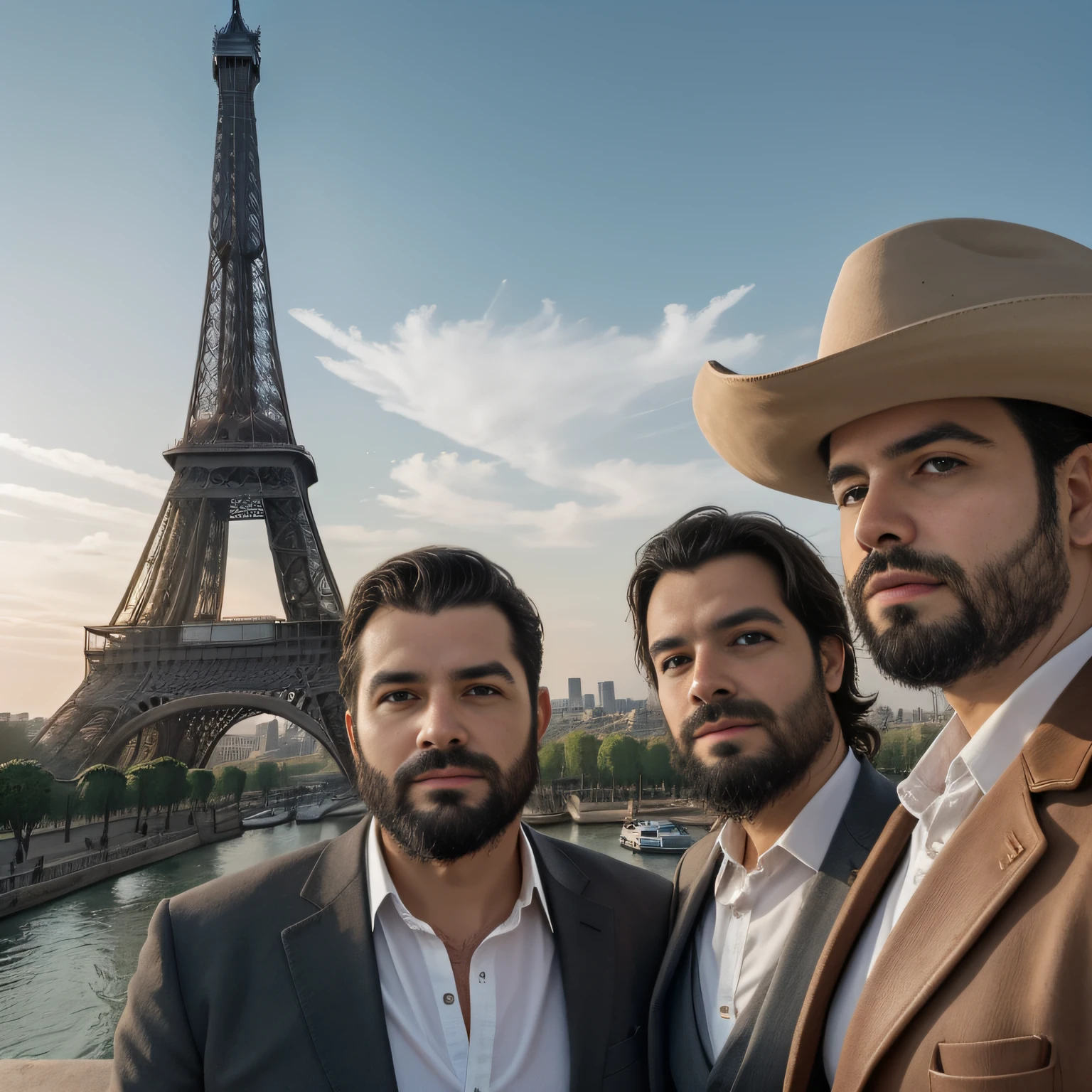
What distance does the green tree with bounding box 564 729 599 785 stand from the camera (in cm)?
4456

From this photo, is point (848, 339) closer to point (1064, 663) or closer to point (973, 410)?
point (973, 410)

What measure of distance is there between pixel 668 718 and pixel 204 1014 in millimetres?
1711

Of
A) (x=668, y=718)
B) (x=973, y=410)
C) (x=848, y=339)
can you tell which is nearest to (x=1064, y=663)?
(x=973, y=410)

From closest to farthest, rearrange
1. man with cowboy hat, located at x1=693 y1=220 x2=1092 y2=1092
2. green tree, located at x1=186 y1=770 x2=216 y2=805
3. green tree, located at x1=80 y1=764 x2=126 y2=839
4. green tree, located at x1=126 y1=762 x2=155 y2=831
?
man with cowboy hat, located at x1=693 y1=220 x2=1092 y2=1092 < green tree, located at x1=80 y1=764 x2=126 y2=839 < green tree, located at x1=126 y1=762 x2=155 y2=831 < green tree, located at x1=186 y1=770 x2=216 y2=805

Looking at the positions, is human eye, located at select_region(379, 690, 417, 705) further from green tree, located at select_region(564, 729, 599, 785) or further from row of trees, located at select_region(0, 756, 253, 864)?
green tree, located at select_region(564, 729, 599, 785)

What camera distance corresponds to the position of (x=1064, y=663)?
1.78 meters

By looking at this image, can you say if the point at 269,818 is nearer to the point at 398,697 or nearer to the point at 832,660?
the point at 398,697

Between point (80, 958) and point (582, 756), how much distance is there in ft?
95.8

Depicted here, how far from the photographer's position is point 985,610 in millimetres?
1801

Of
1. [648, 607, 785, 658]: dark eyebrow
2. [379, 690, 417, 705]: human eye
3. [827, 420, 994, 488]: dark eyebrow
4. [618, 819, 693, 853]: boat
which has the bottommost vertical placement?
[618, 819, 693, 853]: boat

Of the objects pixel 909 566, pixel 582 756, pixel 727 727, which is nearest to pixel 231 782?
pixel 582 756

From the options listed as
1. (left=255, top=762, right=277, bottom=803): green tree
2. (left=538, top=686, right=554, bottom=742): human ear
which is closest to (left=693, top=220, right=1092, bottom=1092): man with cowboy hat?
(left=538, top=686, right=554, bottom=742): human ear

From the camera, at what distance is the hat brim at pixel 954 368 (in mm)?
1859

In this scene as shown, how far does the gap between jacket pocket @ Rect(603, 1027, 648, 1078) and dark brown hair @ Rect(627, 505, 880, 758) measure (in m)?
1.21
